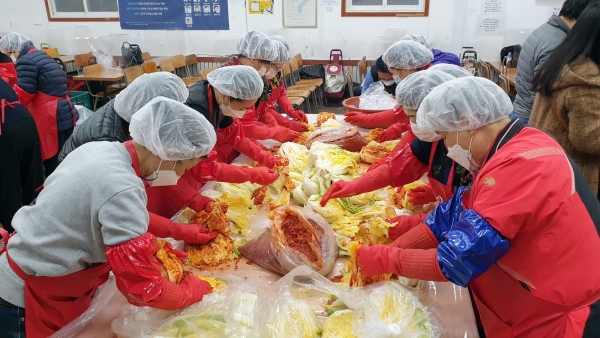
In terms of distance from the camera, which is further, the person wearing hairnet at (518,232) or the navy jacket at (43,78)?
the navy jacket at (43,78)

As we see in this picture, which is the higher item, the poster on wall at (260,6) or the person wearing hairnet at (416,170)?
the poster on wall at (260,6)

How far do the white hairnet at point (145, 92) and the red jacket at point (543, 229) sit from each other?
6.02 feet

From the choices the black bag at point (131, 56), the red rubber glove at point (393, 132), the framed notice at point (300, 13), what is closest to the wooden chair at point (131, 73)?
the black bag at point (131, 56)

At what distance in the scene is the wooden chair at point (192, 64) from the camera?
27.9 feet

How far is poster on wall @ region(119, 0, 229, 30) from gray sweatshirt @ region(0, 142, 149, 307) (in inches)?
295

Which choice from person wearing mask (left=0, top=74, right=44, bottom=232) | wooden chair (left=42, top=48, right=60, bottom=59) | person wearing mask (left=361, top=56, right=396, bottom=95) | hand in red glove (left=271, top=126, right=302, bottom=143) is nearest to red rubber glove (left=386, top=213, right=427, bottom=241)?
hand in red glove (left=271, top=126, right=302, bottom=143)

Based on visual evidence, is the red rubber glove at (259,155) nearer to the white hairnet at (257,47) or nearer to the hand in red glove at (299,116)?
the white hairnet at (257,47)

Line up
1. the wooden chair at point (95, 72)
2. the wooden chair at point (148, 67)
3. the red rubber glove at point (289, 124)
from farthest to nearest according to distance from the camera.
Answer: the wooden chair at point (95, 72)
the wooden chair at point (148, 67)
the red rubber glove at point (289, 124)

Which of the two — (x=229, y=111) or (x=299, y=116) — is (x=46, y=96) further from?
(x=299, y=116)

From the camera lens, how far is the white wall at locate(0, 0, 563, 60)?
761 centimetres

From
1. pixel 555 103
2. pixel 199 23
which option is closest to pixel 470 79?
pixel 555 103

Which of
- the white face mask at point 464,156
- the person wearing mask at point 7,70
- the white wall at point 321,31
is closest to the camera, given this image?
the white face mask at point 464,156

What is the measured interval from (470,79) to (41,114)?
14.0ft

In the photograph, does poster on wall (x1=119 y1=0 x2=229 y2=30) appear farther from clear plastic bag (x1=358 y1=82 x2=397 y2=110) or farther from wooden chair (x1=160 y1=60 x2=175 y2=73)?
clear plastic bag (x1=358 y1=82 x2=397 y2=110)
